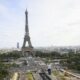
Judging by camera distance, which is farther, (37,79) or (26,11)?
(26,11)

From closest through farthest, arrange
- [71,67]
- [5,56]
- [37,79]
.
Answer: [37,79]
[71,67]
[5,56]

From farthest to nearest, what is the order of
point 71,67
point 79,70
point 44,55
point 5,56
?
point 44,55
point 5,56
point 71,67
point 79,70

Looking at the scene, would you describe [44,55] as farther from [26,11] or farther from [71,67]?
[71,67]

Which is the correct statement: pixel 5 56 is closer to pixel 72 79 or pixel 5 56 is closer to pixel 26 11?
pixel 26 11

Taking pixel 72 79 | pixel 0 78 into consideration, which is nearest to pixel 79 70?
pixel 72 79

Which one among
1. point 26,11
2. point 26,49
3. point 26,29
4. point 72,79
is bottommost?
point 72,79

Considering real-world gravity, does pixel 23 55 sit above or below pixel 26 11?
below

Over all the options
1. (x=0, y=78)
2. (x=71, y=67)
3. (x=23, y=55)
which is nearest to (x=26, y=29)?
(x=23, y=55)

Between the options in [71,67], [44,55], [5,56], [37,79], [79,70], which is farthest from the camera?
[44,55]

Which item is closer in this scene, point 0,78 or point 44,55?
point 0,78
